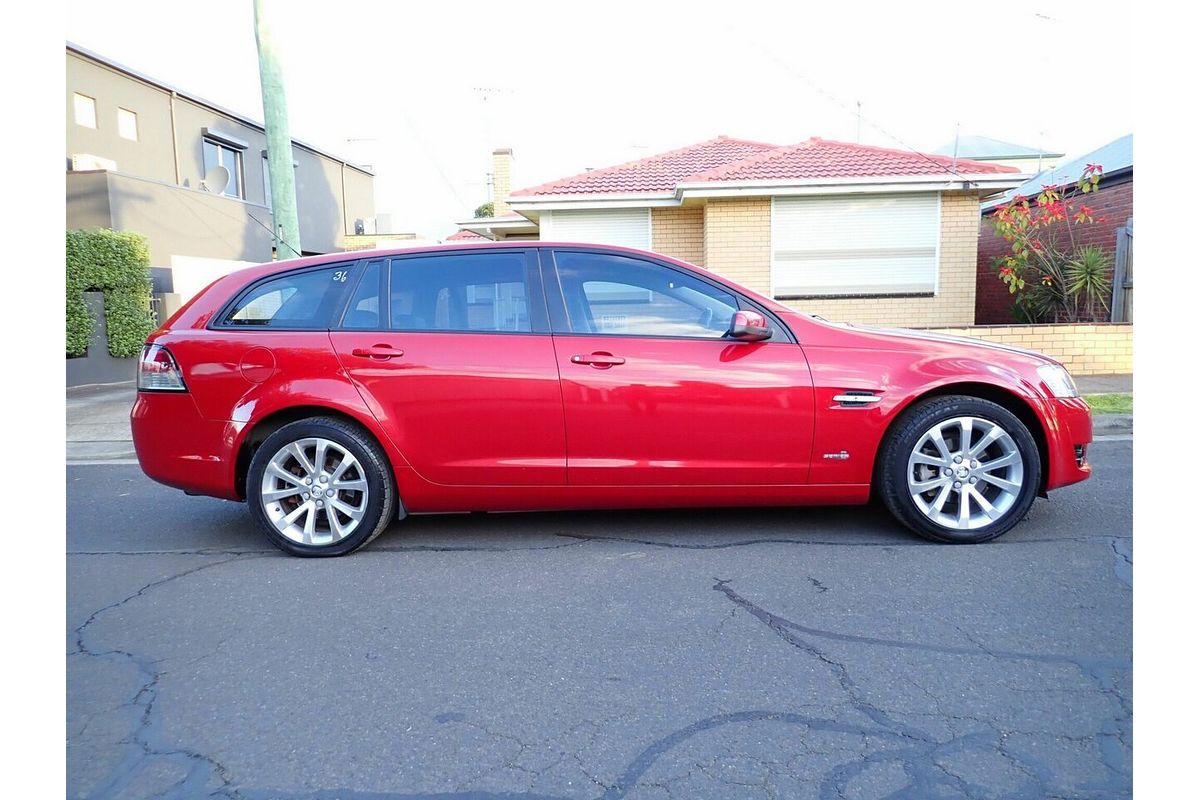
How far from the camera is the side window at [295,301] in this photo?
4648mm

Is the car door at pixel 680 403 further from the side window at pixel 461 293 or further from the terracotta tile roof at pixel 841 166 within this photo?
the terracotta tile roof at pixel 841 166

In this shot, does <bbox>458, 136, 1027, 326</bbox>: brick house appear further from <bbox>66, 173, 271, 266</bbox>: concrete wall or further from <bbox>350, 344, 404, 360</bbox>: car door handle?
<bbox>350, 344, 404, 360</bbox>: car door handle

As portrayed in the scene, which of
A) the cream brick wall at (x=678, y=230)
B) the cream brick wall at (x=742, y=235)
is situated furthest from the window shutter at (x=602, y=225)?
the cream brick wall at (x=742, y=235)

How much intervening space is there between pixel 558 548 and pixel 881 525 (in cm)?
193

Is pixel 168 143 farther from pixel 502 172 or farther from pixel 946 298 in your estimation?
pixel 946 298

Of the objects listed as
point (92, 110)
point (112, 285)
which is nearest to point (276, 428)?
point (112, 285)

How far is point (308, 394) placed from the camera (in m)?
4.48

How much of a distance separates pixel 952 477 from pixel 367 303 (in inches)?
133

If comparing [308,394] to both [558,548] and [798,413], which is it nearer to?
[558,548]

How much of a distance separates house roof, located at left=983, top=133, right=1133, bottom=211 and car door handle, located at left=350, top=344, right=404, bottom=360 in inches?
477

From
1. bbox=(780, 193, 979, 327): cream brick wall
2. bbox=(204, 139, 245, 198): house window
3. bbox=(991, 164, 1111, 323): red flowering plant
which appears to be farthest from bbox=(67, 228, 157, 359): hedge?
bbox=(991, 164, 1111, 323): red flowering plant

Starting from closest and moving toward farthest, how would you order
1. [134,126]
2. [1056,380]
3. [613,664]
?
1. [613,664]
2. [1056,380]
3. [134,126]

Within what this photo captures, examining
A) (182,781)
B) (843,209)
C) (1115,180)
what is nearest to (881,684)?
(182,781)

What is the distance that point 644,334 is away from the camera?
4516mm
